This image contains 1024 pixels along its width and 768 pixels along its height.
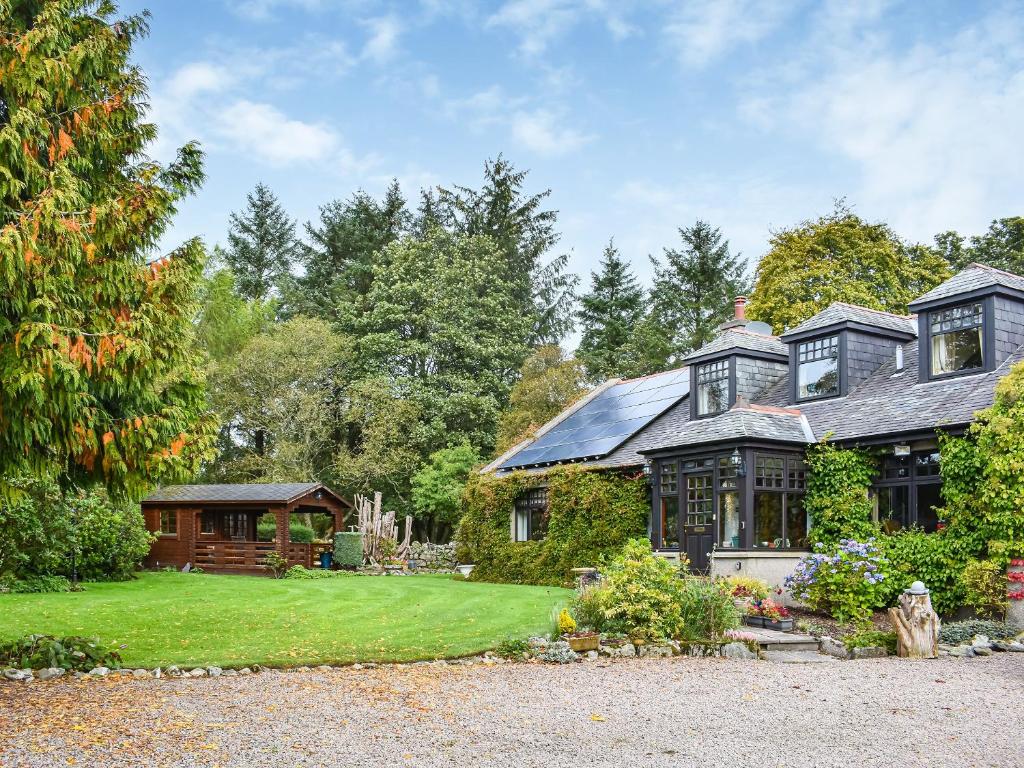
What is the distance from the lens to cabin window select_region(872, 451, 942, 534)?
50.8ft

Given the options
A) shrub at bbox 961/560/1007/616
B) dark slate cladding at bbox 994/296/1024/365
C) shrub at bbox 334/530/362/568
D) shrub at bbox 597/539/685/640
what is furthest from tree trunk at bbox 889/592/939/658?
shrub at bbox 334/530/362/568

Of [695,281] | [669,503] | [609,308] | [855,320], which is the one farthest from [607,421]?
[695,281]

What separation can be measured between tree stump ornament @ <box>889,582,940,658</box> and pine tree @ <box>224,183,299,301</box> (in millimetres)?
39814

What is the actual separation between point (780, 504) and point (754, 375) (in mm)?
4318

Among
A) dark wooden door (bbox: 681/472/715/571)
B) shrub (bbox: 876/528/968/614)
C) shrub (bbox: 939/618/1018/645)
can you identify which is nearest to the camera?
shrub (bbox: 939/618/1018/645)

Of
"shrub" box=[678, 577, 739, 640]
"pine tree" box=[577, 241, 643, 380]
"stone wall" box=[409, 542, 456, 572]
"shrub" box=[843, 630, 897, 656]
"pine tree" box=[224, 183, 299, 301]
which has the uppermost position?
"pine tree" box=[224, 183, 299, 301]

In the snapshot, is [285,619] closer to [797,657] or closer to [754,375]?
[797,657]

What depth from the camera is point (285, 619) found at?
567 inches

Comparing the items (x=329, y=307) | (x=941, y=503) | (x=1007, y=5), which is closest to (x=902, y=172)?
(x=1007, y=5)

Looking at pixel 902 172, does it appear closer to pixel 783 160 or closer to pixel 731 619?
pixel 783 160

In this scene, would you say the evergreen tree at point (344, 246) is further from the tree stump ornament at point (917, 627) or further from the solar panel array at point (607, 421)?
the tree stump ornament at point (917, 627)

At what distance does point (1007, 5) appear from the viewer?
13.5 meters

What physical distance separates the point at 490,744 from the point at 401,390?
30205 mm

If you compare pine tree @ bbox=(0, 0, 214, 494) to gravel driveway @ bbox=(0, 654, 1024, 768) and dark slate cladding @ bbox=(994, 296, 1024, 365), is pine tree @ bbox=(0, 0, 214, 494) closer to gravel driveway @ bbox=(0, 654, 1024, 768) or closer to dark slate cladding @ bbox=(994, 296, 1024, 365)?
gravel driveway @ bbox=(0, 654, 1024, 768)
